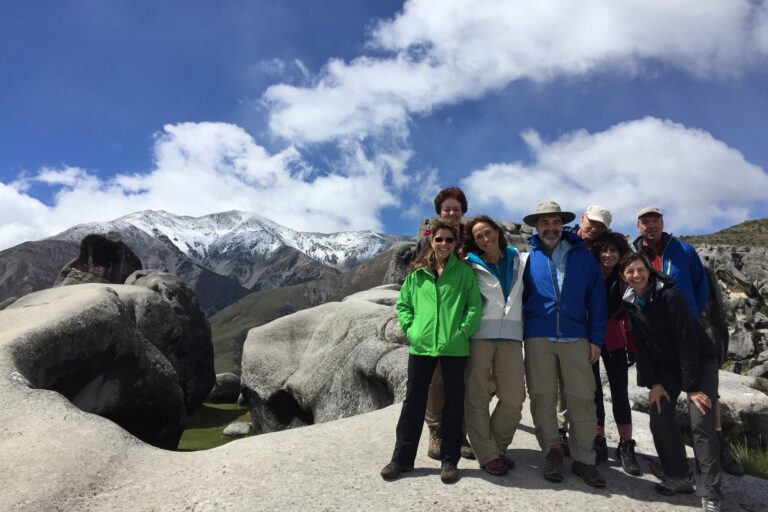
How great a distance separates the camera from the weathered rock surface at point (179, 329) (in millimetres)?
27719

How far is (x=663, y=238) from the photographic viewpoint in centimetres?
880

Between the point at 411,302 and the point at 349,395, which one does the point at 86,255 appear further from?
the point at 411,302

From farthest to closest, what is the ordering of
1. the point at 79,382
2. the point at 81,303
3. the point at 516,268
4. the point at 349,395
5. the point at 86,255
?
1. the point at 86,255
2. the point at 349,395
3. the point at 81,303
4. the point at 79,382
5. the point at 516,268

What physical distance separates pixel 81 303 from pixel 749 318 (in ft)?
284

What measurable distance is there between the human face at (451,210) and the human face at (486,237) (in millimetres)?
909

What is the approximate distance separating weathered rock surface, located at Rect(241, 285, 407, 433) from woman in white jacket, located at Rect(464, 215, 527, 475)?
6964 millimetres

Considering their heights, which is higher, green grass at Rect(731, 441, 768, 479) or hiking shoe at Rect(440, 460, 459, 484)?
hiking shoe at Rect(440, 460, 459, 484)

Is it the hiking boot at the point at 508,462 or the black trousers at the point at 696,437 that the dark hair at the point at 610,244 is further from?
the hiking boot at the point at 508,462

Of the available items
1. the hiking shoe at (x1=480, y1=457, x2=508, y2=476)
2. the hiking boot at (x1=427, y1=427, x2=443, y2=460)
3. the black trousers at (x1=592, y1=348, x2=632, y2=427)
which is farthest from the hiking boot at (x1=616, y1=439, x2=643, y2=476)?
the hiking boot at (x1=427, y1=427, x2=443, y2=460)

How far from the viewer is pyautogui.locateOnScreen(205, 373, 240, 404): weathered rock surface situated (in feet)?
135

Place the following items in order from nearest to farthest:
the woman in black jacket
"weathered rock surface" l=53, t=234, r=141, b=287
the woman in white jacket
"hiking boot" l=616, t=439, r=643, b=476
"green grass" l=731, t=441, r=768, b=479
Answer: the woman in black jacket, the woman in white jacket, "hiking boot" l=616, t=439, r=643, b=476, "green grass" l=731, t=441, r=768, b=479, "weathered rock surface" l=53, t=234, r=141, b=287

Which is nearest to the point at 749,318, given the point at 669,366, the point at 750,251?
the point at 750,251

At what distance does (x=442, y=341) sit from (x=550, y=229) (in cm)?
252

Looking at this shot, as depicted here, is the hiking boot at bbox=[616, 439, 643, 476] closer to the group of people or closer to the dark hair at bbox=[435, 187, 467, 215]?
the group of people
